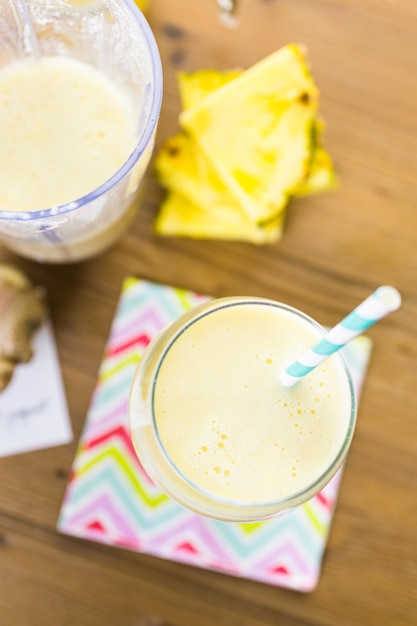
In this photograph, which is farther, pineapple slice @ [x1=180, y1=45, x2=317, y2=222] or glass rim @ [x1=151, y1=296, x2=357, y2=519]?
pineapple slice @ [x1=180, y1=45, x2=317, y2=222]

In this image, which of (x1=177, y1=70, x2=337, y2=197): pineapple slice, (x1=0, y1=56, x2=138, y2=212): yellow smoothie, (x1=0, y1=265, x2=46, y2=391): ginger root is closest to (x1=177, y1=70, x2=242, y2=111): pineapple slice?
(x1=177, y1=70, x2=337, y2=197): pineapple slice

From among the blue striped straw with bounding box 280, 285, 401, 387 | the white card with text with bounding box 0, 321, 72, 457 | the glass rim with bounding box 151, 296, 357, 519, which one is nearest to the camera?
the blue striped straw with bounding box 280, 285, 401, 387

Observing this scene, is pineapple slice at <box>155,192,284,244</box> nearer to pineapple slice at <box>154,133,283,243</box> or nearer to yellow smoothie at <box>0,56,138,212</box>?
pineapple slice at <box>154,133,283,243</box>

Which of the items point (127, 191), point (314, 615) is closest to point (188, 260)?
point (127, 191)

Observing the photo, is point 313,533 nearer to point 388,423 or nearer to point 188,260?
point 388,423

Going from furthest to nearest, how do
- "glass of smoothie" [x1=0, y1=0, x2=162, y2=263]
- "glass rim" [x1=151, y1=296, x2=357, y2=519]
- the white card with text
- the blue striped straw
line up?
the white card with text, "glass of smoothie" [x1=0, y1=0, x2=162, y2=263], "glass rim" [x1=151, y1=296, x2=357, y2=519], the blue striped straw

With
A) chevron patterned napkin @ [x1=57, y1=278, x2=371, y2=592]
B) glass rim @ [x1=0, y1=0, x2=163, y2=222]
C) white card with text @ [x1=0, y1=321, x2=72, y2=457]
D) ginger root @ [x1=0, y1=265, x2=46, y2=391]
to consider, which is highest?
glass rim @ [x1=0, y1=0, x2=163, y2=222]

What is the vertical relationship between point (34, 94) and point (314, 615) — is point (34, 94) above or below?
above

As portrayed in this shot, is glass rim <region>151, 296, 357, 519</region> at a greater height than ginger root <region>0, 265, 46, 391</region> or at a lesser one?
greater
